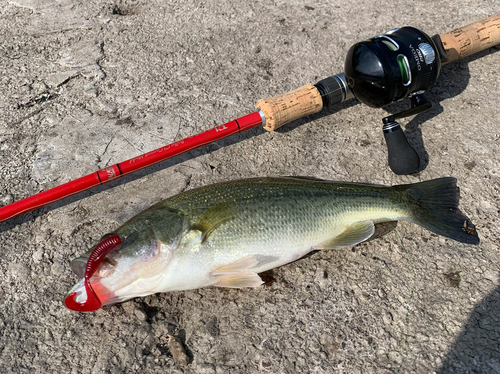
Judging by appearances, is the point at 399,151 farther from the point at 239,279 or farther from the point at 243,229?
the point at 239,279

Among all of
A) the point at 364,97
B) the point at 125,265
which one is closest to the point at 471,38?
the point at 364,97

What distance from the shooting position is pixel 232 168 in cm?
327

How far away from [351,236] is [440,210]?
655mm

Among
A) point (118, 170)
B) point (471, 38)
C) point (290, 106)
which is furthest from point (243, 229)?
point (471, 38)

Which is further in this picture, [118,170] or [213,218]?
[118,170]

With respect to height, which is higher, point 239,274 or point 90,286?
point 90,286

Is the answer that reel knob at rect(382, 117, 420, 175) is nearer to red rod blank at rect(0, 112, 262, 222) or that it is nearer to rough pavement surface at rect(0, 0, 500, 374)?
rough pavement surface at rect(0, 0, 500, 374)

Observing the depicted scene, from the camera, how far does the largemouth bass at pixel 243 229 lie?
2.38 m

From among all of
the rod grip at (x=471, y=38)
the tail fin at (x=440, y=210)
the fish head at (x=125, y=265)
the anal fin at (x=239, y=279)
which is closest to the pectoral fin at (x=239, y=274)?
the anal fin at (x=239, y=279)

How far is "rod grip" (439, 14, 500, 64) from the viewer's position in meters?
3.51

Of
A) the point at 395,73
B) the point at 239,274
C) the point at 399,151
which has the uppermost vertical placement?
the point at 395,73

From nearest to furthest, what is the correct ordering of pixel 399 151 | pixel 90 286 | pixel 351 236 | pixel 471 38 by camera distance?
pixel 90 286 → pixel 351 236 → pixel 399 151 → pixel 471 38

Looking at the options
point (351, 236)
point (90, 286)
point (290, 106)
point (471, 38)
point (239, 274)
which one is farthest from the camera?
point (471, 38)

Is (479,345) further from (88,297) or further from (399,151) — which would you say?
(88,297)
